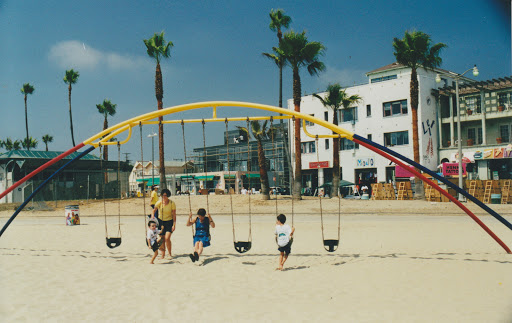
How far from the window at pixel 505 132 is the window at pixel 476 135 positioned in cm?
191

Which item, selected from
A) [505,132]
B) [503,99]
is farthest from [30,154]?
[503,99]

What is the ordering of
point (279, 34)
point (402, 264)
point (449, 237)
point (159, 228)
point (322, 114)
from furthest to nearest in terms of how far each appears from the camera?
point (322, 114) → point (279, 34) → point (449, 237) → point (159, 228) → point (402, 264)

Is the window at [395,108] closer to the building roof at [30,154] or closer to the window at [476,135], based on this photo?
the window at [476,135]

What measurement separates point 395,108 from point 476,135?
26.2 feet

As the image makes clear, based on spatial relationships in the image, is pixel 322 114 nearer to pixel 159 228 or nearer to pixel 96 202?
pixel 96 202

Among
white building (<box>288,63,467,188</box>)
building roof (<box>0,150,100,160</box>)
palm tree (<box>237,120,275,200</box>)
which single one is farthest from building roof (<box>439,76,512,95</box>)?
building roof (<box>0,150,100,160</box>)

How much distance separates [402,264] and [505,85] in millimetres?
37242

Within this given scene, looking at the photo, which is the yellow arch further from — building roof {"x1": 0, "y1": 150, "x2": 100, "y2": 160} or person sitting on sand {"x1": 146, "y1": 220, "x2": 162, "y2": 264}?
building roof {"x1": 0, "y1": 150, "x2": 100, "y2": 160}

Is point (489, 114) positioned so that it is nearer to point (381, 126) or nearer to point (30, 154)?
point (381, 126)

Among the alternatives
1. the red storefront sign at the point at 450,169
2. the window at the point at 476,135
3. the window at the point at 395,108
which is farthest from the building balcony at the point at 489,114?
the red storefront sign at the point at 450,169

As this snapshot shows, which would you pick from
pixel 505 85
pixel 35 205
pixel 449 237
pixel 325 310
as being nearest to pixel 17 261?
pixel 325 310

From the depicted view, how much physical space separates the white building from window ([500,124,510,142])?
19.7ft

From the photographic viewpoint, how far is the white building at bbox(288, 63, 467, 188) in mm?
44844

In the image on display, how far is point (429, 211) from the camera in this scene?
28.1 meters
